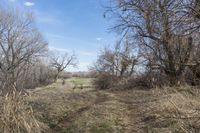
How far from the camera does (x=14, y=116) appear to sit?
7793mm

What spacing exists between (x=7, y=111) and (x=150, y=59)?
12655 mm

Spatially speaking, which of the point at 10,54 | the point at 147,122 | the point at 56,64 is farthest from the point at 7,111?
the point at 56,64

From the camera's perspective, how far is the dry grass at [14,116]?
7.67m

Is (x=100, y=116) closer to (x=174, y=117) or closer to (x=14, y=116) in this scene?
(x=174, y=117)

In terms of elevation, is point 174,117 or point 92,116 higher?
point 174,117

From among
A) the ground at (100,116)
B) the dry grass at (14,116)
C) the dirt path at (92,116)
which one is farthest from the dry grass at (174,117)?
the dry grass at (14,116)

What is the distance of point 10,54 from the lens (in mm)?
46344

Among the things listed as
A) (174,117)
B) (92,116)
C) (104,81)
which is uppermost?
(104,81)

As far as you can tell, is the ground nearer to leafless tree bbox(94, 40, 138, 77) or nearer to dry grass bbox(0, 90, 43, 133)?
dry grass bbox(0, 90, 43, 133)

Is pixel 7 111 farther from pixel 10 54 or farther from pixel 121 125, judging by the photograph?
pixel 10 54

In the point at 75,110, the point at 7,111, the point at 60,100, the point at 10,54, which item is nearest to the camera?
the point at 7,111

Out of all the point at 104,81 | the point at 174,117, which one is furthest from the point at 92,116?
the point at 104,81

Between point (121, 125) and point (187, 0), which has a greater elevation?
point (187, 0)

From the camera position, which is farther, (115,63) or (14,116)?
(115,63)
